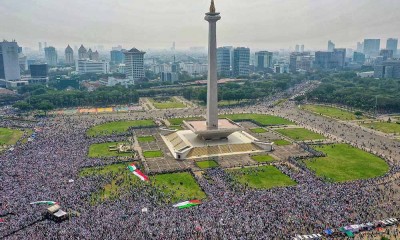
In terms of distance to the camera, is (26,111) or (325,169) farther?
(26,111)

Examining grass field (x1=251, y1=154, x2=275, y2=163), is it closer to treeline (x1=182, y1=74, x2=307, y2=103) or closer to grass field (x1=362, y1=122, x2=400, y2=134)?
grass field (x1=362, y1=122, x2=400, y2=134)

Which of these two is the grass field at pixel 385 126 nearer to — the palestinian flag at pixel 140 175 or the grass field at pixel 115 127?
the grass field at pixel 115 127

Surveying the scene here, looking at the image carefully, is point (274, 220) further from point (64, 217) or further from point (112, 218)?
point (64, 217)

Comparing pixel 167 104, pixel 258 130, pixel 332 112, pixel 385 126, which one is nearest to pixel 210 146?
pixel 258 130

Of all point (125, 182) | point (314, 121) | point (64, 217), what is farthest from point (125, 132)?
point (314, 121)

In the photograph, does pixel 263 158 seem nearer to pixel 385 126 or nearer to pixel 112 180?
pixel 112 180

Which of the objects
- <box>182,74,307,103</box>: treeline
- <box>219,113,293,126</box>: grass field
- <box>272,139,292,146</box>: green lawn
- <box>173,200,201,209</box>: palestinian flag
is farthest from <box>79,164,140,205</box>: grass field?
<box>182,74,307,103</box>: treeline

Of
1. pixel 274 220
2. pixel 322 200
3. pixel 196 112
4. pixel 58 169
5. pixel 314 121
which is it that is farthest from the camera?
pixel 196 112
